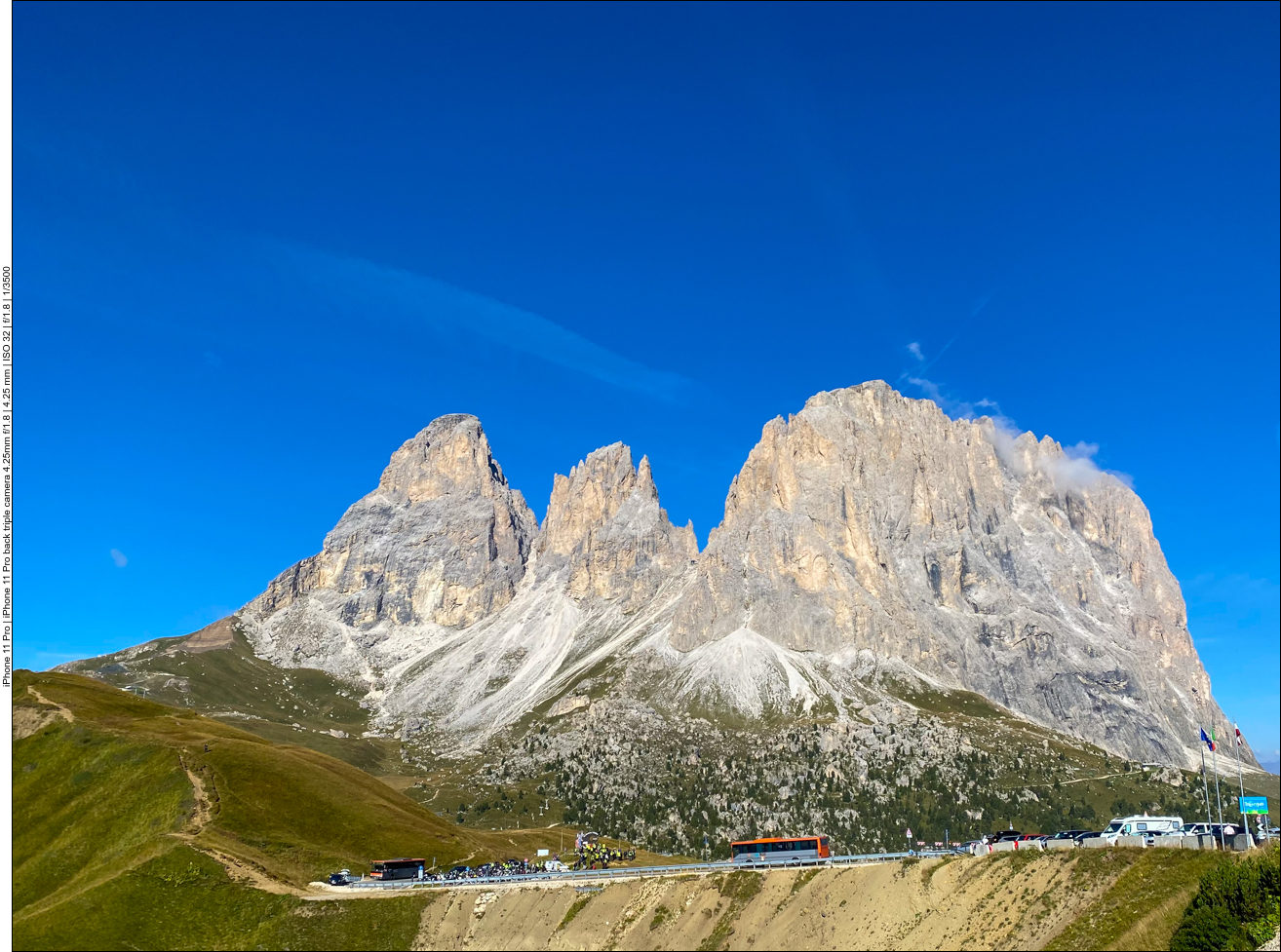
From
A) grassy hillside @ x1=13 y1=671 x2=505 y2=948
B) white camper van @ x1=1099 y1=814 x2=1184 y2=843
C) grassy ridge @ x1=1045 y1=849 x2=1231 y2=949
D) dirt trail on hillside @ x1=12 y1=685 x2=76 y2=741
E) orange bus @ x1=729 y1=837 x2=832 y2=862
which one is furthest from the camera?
dirt trail on hillside @ x1=12 y1=685 x2=76 y2=741

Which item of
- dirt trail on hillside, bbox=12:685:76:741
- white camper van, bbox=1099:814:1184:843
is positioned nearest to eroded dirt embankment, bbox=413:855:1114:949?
white camper van, bbox=1099:814:1184:843

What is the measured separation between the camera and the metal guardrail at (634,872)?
96.0 metres

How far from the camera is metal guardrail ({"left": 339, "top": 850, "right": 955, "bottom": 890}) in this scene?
95975mm

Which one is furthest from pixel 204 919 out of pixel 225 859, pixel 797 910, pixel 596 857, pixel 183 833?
pixel 797 910

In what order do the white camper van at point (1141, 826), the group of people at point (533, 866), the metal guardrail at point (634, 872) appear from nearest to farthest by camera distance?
the white camper van at point (1141, 826) < the metal guardrail at point (634, 872) < the group of people at point (533, 866)

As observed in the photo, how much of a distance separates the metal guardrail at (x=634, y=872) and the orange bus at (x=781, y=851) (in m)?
1.49

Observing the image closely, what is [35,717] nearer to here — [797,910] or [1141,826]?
[797,910]

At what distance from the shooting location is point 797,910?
282 ft

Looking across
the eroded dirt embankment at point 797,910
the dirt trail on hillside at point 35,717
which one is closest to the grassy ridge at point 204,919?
the eroded dirt embankment at point 797,910

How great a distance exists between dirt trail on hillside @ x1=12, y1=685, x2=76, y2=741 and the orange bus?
115m

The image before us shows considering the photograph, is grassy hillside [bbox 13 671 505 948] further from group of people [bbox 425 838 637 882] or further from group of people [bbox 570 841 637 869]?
group of people [bbox 570 841 637 869]

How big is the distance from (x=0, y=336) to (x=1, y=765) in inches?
552

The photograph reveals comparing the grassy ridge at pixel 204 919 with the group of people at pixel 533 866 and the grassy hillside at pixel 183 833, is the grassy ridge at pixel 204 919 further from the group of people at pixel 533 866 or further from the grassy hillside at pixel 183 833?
the group of people at pixel 533 866

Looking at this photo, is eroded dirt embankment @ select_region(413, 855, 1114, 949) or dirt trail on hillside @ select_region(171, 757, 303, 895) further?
dirt trail on hillside @ select_region(171, 757, 303, 895)
